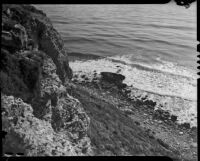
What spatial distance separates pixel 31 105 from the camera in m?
8.53

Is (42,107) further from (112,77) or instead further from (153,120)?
(112,77)

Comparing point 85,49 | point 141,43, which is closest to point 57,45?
point 85,49

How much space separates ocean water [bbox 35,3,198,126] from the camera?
85.1 feet

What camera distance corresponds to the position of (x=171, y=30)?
57781 millimetres

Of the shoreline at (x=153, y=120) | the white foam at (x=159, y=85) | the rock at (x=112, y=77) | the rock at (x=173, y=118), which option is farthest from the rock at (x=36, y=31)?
the rock at (x=112, y=77)

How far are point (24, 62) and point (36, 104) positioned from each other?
1508 mm

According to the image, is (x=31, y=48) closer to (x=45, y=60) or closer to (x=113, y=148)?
(x=45, y=60)

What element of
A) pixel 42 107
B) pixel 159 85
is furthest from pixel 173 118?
pixel 42 107

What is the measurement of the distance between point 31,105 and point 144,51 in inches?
1388

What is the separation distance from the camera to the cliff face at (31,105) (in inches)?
300

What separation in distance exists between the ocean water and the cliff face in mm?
14640

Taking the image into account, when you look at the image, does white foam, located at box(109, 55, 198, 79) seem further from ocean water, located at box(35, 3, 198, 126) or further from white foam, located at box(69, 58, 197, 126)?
white foam, located at box(69, 58, 197, 126)

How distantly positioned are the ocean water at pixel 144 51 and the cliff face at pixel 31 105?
14.6 meters

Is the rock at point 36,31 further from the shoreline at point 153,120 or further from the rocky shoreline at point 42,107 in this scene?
the shoreline at point 153,120
